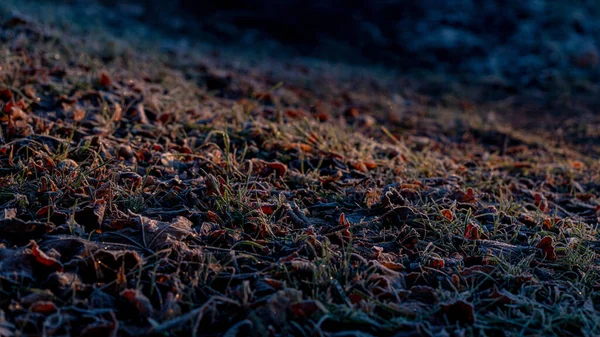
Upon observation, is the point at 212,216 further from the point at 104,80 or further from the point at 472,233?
the point at 104,80

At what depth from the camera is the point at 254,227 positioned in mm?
2061

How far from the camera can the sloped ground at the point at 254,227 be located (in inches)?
63.1

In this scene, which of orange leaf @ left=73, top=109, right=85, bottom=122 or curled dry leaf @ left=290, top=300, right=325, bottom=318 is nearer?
curled dry leaf @ left=290, top=300, right=325, bottom=318

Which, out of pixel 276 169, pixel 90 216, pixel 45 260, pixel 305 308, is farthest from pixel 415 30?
pixel 45 260

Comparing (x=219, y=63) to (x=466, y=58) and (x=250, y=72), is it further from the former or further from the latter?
(x=466, y=58)

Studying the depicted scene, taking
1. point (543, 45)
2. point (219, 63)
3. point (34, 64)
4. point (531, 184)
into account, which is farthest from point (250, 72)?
point (543, 45)

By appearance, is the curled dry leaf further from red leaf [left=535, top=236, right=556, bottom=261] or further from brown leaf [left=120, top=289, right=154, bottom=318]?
red leaf [left=535, top=236, right=556, bottom=261]

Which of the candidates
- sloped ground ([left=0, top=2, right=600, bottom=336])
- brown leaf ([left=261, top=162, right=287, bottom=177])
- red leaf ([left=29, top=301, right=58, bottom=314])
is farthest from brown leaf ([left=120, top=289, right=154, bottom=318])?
brown leaf ([left=261, top=162, right=287, bottom=177])

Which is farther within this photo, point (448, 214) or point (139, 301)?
point (448, 214)

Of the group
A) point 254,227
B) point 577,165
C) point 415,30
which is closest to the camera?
point 254,227

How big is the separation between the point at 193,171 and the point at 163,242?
2.15 ft

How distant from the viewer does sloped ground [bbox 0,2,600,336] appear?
160 centimetres

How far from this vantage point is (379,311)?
1683mm

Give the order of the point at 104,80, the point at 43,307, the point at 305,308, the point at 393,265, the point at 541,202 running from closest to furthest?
the point at 43,307, the point at 305,308, the point at 393,265, the point at 541,202, the point at 104,80
